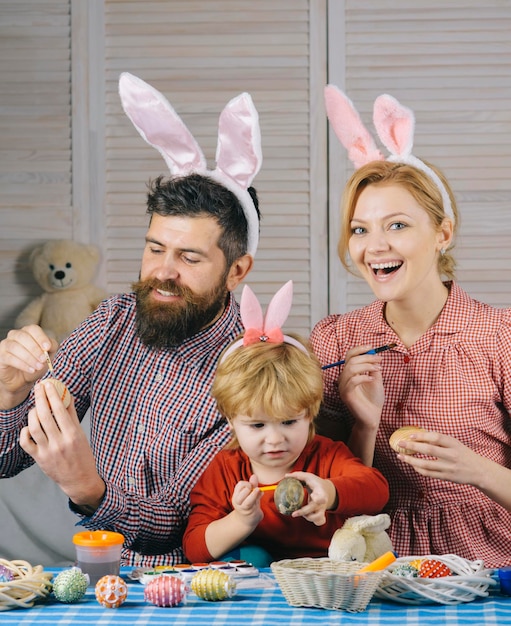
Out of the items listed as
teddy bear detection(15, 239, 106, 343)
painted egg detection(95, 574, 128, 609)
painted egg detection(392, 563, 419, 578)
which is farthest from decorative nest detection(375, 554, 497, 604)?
teddy bear detection(15, 239, 106, 343)

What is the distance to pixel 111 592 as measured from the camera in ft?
4.21

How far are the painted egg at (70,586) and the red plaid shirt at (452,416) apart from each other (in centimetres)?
72

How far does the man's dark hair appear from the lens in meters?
1.87

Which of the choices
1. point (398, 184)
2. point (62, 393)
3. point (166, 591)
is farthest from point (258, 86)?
point (166, 591)

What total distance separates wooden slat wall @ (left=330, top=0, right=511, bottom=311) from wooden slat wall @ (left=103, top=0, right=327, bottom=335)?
7.8 inches

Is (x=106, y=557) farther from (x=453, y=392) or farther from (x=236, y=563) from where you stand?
(x=453, y=392)

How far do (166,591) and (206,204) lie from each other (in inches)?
32.8

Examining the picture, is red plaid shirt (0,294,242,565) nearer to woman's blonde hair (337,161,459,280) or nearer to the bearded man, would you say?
the bearded man

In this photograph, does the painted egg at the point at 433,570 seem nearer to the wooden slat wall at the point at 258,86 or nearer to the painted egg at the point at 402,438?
the painted egg at the point at 402,438

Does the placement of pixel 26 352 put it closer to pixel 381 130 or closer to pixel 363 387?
pixel 363 387

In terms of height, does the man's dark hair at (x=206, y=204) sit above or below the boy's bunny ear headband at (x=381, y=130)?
below

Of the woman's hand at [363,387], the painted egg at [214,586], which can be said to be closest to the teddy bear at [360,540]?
the painted egg at [214,586]

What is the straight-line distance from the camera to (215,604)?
130 centimetres

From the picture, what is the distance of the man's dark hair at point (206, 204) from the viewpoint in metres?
1.87
